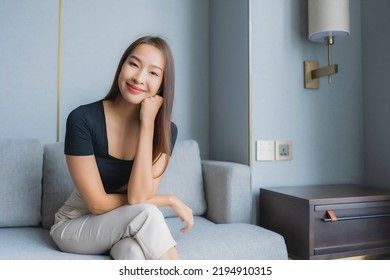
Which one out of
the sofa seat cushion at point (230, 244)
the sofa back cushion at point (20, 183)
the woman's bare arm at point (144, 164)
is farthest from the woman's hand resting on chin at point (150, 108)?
the sofa back cushion at point (20, 183)

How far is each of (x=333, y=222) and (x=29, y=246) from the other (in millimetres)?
1033

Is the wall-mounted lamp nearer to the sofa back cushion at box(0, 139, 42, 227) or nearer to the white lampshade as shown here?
the white lampshade

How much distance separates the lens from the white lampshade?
1.42 m

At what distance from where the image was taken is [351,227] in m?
1.26

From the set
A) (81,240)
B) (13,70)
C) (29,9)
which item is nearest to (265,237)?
(81,240)

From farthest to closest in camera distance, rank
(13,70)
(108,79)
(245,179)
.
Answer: (108,79), (13,70), (245,179)

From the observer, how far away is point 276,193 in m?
1.38

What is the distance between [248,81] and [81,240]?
0.93 m

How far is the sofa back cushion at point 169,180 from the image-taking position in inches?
53.1

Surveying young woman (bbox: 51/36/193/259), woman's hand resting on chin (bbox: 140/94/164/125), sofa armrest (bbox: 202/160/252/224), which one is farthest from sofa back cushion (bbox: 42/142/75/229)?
sofa armrest (bbox: 202/160/252/224)

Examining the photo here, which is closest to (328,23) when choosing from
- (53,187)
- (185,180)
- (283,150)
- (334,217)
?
(283,150)

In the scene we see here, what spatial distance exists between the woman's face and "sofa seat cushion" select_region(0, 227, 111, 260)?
1.67 feet

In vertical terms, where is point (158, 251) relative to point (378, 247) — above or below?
above

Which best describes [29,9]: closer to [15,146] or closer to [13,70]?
[13,70]
